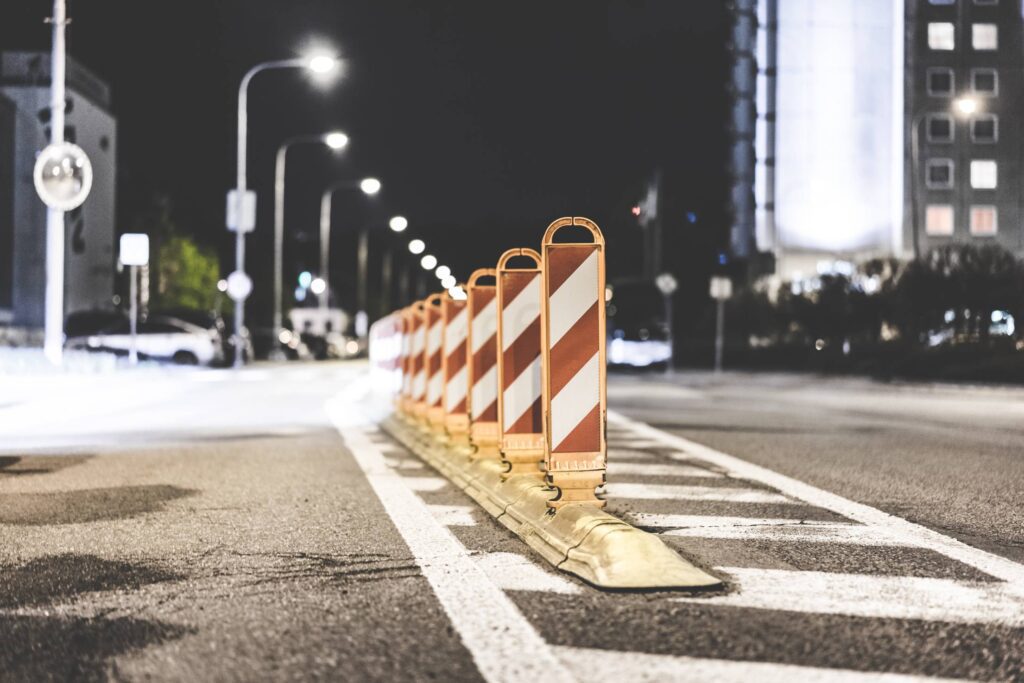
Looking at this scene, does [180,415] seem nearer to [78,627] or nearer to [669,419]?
[669,419]

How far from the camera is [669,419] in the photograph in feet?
54.9

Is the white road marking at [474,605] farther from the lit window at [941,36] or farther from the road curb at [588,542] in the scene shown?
the lit window at [941,36]

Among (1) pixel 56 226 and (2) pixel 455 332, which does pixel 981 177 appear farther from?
(2) pixel 455 332

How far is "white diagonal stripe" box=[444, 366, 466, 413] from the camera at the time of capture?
1155 cm

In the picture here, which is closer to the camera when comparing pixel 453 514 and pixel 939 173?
pixel 453 514

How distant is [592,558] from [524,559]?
58 cm

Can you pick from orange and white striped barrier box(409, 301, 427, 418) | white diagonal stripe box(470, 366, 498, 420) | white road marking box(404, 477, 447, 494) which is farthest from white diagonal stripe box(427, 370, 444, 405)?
white road marking box(404, 477, 447, 494)

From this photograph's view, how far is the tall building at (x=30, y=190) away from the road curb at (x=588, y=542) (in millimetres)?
55256

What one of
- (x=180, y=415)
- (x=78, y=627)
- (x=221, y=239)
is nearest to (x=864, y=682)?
(x=78, y=627)

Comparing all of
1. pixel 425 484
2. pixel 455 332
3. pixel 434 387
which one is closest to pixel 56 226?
pixel 434 387

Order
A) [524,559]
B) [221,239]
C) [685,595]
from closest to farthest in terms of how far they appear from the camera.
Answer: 1. [685,595]
2. [524,559]
3. [221,239]

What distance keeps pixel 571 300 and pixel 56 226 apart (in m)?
16.4

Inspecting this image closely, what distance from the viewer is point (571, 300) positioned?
676 cm

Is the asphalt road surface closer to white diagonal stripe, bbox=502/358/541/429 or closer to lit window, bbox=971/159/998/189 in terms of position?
white diagonal stripe, bbox=502/358/541/429
